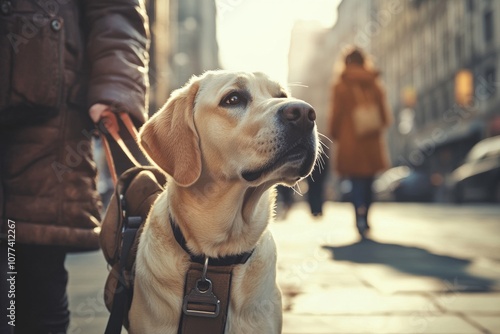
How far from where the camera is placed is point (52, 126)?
104 inches

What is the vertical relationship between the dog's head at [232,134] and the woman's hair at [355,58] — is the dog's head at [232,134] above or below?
above

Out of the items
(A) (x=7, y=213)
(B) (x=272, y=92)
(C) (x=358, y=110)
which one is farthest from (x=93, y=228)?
(C) (x=358, y=110)

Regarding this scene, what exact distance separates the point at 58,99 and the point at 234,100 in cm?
79

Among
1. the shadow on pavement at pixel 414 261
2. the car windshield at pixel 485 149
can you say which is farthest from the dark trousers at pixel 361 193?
the car windshield at pixel 485 149

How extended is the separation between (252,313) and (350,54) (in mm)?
6652

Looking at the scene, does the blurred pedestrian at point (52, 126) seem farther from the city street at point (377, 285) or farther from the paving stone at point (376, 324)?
the paving stone at point (376, 324)

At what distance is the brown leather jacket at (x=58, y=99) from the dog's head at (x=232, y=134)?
0.35 m

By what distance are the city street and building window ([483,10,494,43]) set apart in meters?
27.5

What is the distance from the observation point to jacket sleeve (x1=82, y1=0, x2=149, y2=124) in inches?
108

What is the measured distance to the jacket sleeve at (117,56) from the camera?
108 inches

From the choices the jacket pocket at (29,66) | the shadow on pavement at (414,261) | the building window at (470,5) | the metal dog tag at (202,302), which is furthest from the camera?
the building window at (470,5)

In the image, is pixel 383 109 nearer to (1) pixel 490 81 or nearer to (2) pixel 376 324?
(2) pixel 376 324

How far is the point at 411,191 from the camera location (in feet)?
78.7

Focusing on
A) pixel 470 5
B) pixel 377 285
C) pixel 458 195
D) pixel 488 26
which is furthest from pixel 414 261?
pixel 470 5
